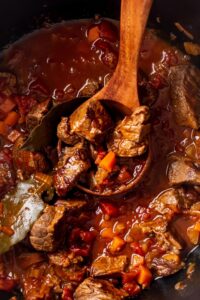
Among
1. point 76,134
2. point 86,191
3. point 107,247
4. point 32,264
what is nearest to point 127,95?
point 76,134

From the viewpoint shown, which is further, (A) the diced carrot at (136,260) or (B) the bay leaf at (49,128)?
(A) the diced carrot at (136,260)

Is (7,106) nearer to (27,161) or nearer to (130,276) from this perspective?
(27,161)

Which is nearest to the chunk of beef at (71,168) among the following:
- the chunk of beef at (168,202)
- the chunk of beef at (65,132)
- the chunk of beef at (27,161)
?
the chunk of beef at (65,132)

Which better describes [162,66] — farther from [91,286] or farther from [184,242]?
[91,286]

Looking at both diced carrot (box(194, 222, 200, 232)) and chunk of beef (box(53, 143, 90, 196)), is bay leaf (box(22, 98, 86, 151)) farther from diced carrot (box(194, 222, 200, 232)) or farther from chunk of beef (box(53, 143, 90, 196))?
A: diced carrot (box(194, 222, 200, 232))

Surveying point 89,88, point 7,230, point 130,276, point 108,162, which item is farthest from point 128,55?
point 130,276

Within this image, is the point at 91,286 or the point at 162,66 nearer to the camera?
the point at 91,286

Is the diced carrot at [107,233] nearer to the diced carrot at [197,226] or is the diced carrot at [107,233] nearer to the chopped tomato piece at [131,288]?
the chopped tomato piece at [131,288]
